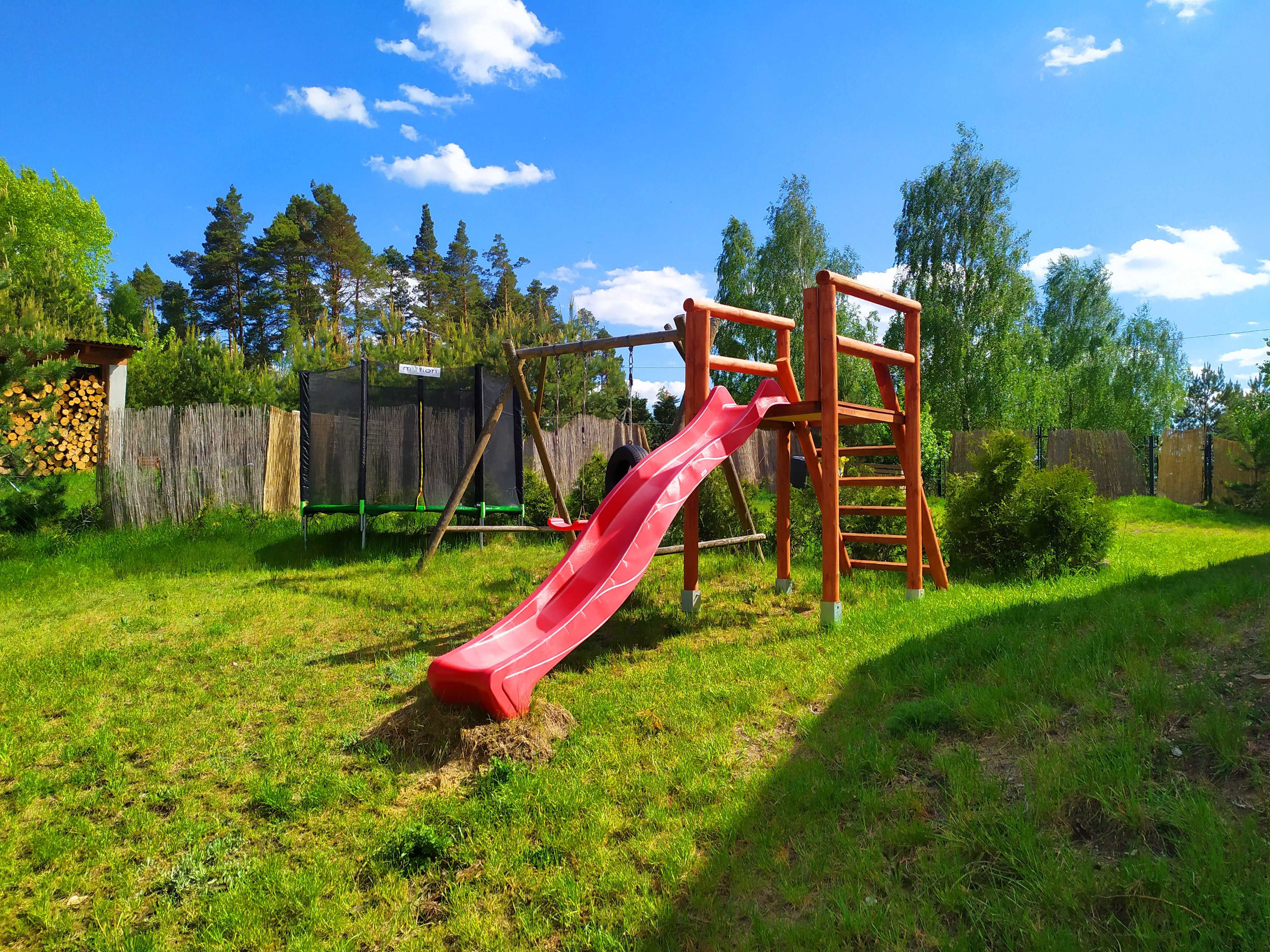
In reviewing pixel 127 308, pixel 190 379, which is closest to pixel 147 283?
pixel 127 308

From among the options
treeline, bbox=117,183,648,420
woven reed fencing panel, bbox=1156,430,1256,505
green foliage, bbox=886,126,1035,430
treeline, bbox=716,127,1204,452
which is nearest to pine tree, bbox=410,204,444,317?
treeline, bbox=117,183,648,420

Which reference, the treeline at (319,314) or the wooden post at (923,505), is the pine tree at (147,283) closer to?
the treeline at (319,314)

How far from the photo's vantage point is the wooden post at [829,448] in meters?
5.04

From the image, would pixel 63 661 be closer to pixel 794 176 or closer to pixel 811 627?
pixel 811 627

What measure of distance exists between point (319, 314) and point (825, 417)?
34256mm

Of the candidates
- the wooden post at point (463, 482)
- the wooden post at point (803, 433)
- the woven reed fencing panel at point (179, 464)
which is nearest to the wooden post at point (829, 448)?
the wooden post at point (803, 433)

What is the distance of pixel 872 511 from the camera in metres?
6.20

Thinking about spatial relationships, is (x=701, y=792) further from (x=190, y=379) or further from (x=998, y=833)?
(x=190, y=379)

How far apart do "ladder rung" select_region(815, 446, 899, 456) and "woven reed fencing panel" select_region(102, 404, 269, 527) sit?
9162 mm

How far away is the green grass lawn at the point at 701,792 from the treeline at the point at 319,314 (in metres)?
16.5

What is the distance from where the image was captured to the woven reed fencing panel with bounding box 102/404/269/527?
10141 millimetres

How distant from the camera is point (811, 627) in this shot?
197 inches

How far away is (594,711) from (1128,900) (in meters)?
2.40

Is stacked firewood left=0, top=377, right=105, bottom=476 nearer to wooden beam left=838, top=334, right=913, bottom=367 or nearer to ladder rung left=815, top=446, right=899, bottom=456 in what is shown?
ladder rung left=815, top=446, right=899, bottom=456
